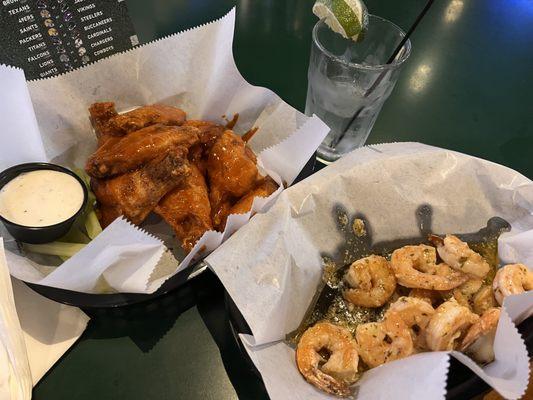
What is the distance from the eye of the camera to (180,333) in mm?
1617

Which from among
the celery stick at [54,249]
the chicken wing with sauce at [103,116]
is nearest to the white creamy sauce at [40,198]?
the celery stick at [54,249]

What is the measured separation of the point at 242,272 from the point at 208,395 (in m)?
0.40

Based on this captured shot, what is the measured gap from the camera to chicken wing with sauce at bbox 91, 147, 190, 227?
1658 mm

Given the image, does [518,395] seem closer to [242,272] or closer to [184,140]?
[242,272]

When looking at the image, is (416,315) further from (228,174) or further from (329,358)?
(228,174)

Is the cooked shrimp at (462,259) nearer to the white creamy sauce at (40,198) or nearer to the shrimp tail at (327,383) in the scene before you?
the shrimp tail at (327,383)

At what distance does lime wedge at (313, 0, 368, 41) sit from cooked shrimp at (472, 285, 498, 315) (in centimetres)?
100

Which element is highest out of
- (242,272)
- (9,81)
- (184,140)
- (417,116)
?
(9,81)

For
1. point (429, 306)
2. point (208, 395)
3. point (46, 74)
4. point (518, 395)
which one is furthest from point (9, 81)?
point (518, 395)

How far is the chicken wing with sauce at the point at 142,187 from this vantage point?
166cm

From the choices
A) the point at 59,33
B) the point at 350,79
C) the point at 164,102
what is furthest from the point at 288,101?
the point at 59,33

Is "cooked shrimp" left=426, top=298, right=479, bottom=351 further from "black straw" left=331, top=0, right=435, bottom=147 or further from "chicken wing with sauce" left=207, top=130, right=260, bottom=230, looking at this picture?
"black straw" left=331, top=0, right=435, bottom=147

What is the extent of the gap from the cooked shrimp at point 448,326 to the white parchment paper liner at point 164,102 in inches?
23.8

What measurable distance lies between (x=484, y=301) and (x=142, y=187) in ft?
3.79
